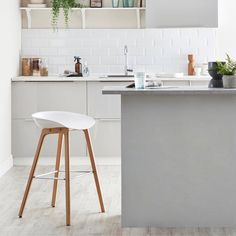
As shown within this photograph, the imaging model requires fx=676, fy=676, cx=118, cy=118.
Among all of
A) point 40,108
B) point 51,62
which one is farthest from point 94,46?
point 40,108

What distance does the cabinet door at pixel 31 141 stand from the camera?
7.31m

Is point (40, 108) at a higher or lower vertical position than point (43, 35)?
lower

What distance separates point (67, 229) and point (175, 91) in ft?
4.04

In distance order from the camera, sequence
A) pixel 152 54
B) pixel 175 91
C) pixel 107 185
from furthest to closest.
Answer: pixel 152 54, pixel 107 185, pixel 175 91

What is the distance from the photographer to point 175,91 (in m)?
4.47

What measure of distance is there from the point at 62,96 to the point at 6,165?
0.95m

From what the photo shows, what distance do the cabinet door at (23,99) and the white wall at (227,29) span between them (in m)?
2.28

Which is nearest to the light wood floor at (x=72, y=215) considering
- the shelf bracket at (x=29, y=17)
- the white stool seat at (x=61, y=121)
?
the white stool seat at (x=61, y=121)

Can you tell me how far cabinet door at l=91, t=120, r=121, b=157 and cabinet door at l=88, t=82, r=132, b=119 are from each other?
8 cm

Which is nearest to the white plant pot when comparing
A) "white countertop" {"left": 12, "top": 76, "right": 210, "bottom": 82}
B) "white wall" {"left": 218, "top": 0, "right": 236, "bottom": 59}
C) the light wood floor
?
the light wood floor

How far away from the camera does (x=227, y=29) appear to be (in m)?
7.96

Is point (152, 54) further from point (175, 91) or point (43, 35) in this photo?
point (175, 91)

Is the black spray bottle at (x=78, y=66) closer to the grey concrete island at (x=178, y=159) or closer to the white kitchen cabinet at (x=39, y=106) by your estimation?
the white kitchen cabinet at (x=39, y=106)

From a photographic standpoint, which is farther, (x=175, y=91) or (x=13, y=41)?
(x=13, y=41)
